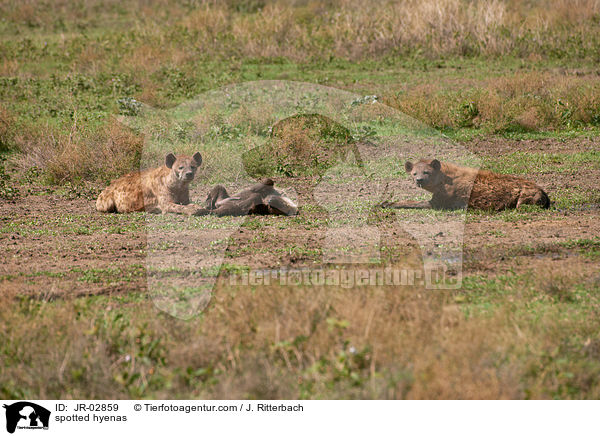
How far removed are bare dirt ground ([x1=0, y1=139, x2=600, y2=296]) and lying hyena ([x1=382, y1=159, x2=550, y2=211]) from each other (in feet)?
0.85

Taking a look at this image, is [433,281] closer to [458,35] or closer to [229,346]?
[229,346]

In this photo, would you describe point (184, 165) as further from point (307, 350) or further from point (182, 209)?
point (307, 350)

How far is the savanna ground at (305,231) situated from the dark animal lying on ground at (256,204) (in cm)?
20

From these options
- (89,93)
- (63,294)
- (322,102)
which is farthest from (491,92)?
(63,294)

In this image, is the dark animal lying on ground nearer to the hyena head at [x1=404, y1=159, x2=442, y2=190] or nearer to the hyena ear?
the hyena ear

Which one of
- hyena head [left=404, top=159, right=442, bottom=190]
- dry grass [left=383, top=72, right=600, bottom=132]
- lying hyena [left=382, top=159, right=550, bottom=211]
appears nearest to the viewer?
lying hyena [left=382, top=159, right=550, bottom=211]

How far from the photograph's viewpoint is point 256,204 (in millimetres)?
10078

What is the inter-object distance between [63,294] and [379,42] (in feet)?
49.9

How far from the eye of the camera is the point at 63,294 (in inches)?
286

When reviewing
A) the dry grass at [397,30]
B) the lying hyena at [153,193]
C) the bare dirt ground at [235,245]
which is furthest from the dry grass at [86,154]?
the dry grass at [397,30]
